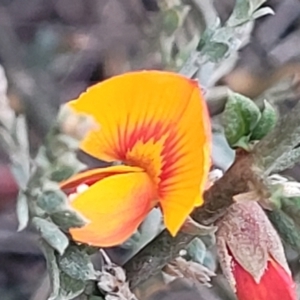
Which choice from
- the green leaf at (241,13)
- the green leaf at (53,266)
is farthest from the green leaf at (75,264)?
the green leaf at (241,13)

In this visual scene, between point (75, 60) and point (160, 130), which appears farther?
point (75, 60)

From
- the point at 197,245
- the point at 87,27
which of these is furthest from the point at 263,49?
the point at 197,245

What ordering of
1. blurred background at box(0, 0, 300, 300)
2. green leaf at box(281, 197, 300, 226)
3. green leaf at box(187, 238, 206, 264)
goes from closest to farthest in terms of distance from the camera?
green leaf at box(281, 197, 300, 226), green leaf at box(187, 238, 206, 264), blurred background at box(0, 0, 300, 300)

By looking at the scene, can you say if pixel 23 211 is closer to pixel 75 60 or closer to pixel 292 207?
pixel 292 207

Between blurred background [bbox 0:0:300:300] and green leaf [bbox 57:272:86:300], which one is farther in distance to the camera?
blurred background [bbox 0:0:300:300]

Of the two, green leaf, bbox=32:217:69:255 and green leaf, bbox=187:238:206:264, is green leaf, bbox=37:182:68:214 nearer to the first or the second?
green leaf, bbox=32:217:69:255

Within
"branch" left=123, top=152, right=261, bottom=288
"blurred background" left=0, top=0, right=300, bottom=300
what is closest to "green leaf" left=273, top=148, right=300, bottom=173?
"branch" left=123, top=152, right=261, bottom=288

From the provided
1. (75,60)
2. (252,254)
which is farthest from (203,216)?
(75,60)
